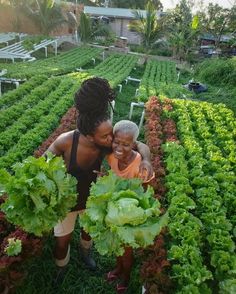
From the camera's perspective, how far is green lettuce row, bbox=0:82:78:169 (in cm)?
587

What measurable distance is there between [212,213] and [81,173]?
2.18 metres

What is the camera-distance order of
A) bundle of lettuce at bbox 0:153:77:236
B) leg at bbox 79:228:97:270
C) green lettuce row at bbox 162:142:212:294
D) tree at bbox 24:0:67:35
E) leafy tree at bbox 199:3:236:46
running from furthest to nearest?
leafy tree at bbox 199:3:236:46 → tree at bbox 24:0:67:35 → leg at bbox 79:228:97:270 → green lettuce row at bbox 162:142:212:294 → bundle of lettuce at bbox 0:153:77:236

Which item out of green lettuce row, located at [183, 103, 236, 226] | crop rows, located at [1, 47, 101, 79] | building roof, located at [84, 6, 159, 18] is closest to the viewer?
green lettuce row, located at [183, 103, 236, 226]

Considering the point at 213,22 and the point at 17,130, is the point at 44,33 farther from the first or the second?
the point at 17,130

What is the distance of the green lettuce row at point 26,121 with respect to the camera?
661 centimetres

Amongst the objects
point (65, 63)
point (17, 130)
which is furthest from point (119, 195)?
point (65, 63)

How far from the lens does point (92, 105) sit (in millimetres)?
2998

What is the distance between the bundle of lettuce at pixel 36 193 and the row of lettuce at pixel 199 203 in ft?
4.93

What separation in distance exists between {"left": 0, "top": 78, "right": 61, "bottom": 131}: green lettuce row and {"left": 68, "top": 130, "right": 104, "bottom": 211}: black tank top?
452 centimetres

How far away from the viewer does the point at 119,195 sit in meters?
2.52

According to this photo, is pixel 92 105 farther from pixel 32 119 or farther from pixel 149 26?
pixel 149 26

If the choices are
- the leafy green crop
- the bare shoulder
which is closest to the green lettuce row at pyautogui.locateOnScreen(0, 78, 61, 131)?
the bare shoulder

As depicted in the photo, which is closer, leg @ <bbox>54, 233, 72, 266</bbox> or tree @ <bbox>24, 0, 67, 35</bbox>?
leg @ <bbox>54, 233, 72, 266</bbox>

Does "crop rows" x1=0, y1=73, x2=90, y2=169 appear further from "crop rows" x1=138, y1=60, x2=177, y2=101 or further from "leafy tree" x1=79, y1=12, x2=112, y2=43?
"leafy tree" x1=79, y1=12, x2=112, y2=43
